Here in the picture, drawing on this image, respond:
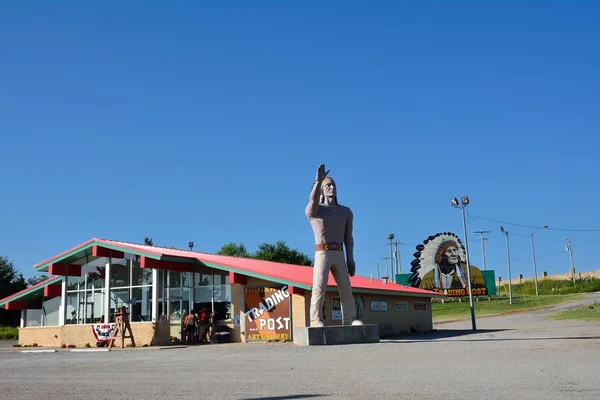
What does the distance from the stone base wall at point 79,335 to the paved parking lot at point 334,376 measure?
863 centimetres

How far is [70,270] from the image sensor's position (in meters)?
28.2

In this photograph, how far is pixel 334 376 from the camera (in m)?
10.2

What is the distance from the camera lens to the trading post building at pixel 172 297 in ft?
78.9

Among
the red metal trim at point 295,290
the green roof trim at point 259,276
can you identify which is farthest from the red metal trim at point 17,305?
the red metal trim at point 295,290

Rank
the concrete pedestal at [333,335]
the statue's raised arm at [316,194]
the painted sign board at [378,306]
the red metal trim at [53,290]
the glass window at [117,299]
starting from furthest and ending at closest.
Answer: the red metal trim at [53,290] → the painted sign board at [378,306] → the glass window at [117,299] → the statue's raised arm at [316,194] → the concrete pedestal at [333,335]

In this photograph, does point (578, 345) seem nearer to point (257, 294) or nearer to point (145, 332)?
point (257, 294)

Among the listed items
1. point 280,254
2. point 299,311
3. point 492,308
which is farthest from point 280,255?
point 299,311

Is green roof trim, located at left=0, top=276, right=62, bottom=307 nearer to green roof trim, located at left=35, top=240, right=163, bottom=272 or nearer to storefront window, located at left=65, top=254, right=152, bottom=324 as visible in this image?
storefront window, located at left=65, top=254, right=152, bottom=324

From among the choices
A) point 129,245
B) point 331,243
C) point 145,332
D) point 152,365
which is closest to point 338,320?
point 331,243

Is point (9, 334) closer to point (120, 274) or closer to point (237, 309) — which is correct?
point (120, 274)

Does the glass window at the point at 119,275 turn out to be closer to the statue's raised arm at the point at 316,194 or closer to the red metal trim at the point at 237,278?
the red metal trim at the point at 237,278

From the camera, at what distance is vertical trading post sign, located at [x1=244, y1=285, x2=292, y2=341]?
2409 centimetres

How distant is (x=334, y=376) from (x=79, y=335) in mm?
18644

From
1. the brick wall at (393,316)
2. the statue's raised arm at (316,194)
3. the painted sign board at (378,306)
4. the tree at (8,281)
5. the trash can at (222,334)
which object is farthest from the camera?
the tree at (8,281)
